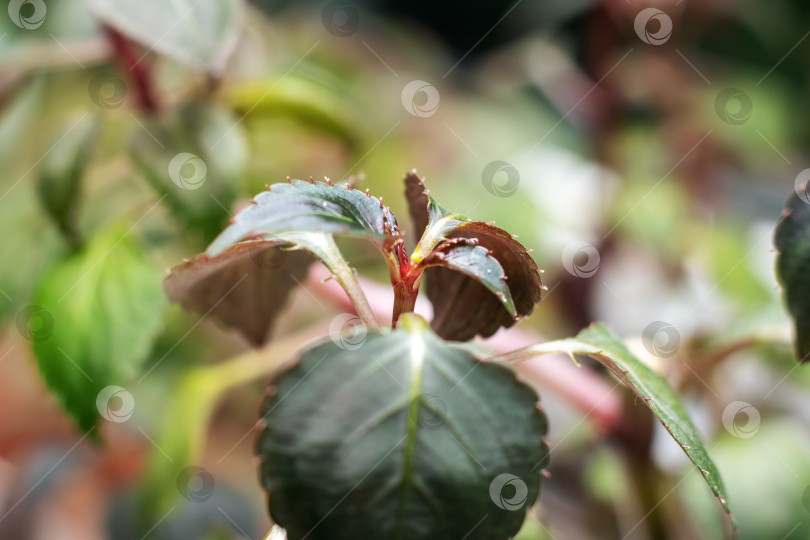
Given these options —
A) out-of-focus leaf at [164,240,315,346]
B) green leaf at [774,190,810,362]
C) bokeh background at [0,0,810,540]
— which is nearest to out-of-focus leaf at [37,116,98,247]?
bokeh background at [0,0,810,540]

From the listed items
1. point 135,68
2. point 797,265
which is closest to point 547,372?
point 797,265

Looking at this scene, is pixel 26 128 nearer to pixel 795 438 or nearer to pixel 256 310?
pixel 256 310

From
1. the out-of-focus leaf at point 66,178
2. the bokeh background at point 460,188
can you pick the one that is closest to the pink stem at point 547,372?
the bokeh background at point 460,188

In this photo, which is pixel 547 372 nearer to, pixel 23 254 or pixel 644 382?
pixel 644 382

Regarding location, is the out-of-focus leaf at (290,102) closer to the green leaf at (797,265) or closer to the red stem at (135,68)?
the red stem at (135,68)

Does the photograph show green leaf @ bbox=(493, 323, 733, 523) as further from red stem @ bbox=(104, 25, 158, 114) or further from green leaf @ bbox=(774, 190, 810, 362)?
red stem @ bbox=(104, 25, 158, 114)

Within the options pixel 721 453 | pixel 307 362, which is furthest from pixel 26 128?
pixel 721 453
